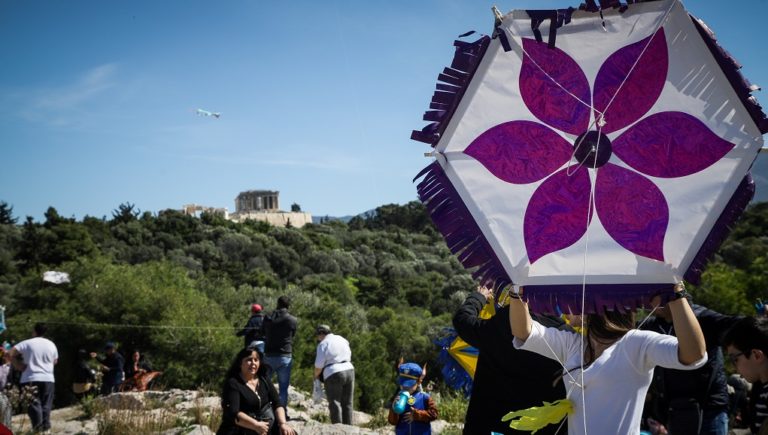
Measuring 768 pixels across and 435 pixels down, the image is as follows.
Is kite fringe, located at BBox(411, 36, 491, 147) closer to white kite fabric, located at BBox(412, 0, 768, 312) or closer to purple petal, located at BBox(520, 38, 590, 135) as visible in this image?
white kite fabric, located at BBox(412, 0, 768, 312)

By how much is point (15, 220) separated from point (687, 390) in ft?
185

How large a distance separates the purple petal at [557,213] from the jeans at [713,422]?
1.90 metres

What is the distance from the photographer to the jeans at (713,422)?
358cm

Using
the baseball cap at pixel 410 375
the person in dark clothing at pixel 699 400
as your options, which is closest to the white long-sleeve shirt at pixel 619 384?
the person in dark clothing at pixel 699 400

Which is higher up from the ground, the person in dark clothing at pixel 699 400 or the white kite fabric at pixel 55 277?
the white kite fabric at pixel 55 277

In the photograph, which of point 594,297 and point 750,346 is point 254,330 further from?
point 594,297

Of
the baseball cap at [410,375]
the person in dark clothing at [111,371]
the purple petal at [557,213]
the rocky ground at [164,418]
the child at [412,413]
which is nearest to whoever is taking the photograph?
the purple petal at [557,213]

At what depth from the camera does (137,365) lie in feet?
46.6

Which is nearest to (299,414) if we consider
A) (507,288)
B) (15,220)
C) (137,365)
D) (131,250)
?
(137,365)

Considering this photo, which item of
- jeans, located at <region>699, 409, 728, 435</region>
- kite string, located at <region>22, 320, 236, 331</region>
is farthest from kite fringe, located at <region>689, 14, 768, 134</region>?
kite string, located at <region>22, 320, 236, 331</region>

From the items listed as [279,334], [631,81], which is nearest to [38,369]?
[279,334]

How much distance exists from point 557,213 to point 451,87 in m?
0.69

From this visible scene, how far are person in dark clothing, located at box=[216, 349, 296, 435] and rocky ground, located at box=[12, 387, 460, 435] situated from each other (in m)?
2.24

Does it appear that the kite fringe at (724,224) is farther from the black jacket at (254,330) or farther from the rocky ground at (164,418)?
the black jacket at (254,330)
